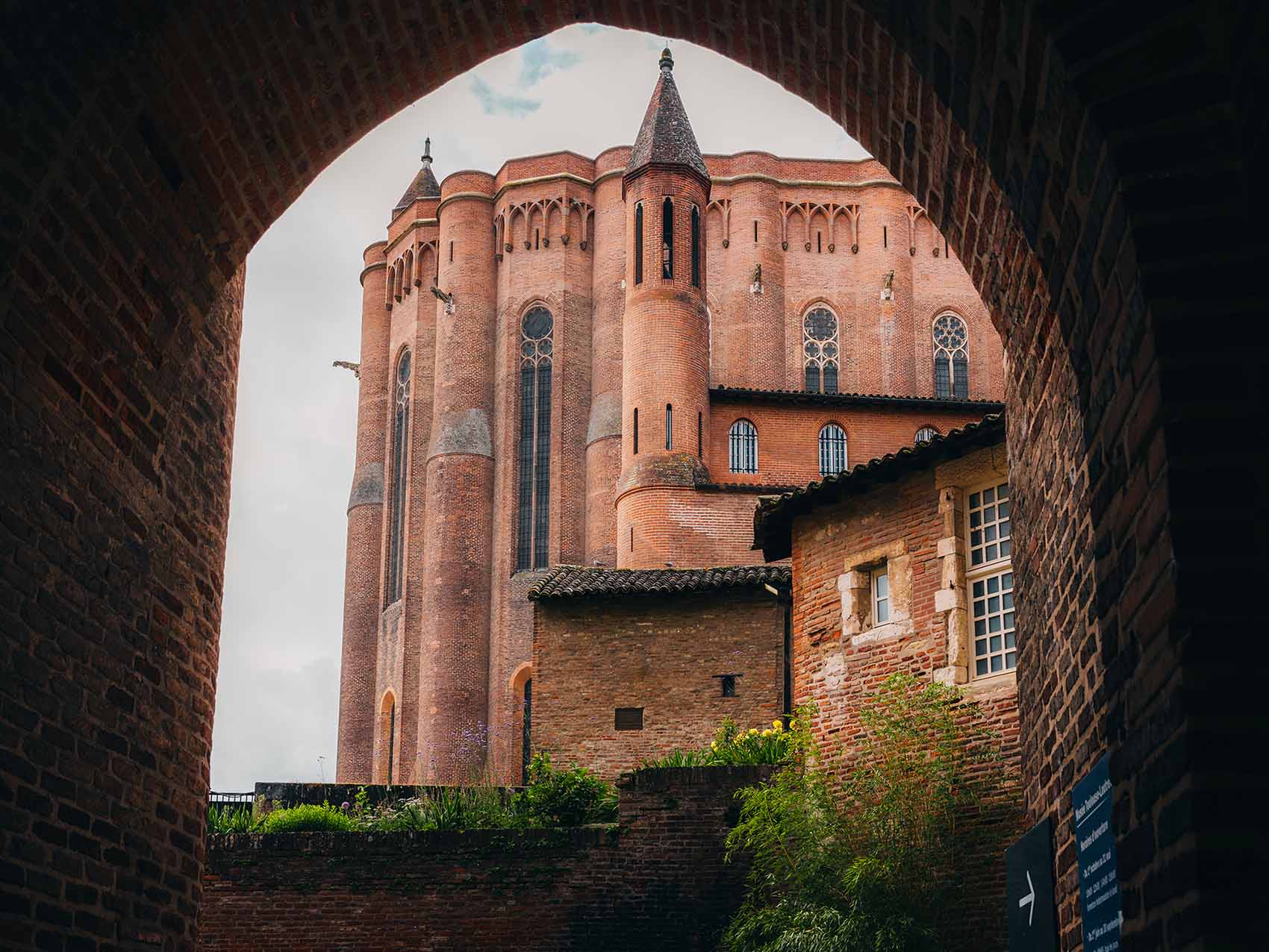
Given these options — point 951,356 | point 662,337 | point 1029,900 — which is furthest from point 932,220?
point 951,356

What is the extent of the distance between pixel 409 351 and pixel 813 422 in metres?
20.2

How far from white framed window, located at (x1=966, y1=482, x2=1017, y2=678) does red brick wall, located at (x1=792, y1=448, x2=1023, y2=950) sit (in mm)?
253

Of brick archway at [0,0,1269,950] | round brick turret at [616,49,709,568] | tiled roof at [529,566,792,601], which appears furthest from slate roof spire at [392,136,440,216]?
brick archway at [0,0,1269,950]

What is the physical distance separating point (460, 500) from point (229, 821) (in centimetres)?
2727

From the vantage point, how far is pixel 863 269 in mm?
50969

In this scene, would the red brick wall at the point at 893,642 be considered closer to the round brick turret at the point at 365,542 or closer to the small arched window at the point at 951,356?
the small arched window at the point at 951,356

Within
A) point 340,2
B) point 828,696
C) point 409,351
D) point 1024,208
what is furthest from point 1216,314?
point 409,351

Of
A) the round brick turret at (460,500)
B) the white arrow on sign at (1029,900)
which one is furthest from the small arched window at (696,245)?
the white arrow on sign at (1029,900)

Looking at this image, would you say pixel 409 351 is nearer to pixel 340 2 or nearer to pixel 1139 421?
pixel 340 2

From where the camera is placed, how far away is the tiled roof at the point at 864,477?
18.5 meters

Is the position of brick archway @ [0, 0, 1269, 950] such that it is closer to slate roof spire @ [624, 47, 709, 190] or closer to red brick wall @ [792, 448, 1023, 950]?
red brick wall @ [792, 448, 1023, 950]

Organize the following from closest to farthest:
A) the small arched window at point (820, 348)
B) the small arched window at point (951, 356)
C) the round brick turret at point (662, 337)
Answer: the round brick turret at point (662, 337) < the small arched window at point (820, 348) < the small arched window at point (951, 356)

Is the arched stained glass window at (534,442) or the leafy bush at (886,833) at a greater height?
the arched stained glass window at (534,442)

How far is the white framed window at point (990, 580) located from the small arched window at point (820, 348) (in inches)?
1230
